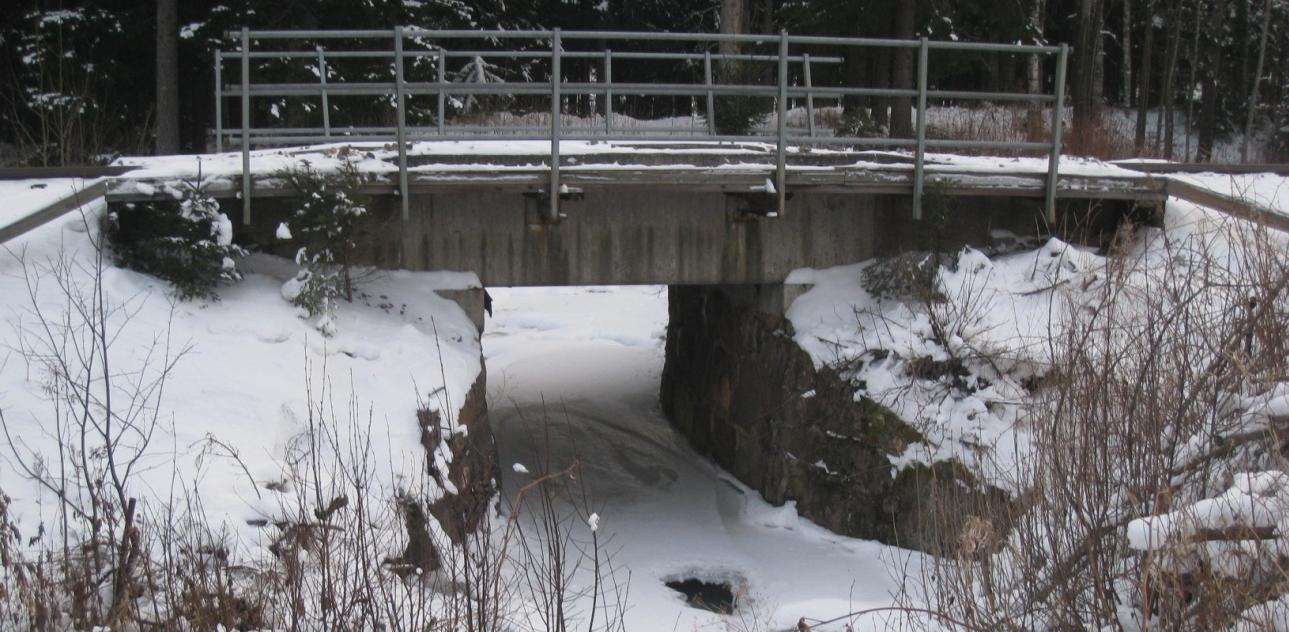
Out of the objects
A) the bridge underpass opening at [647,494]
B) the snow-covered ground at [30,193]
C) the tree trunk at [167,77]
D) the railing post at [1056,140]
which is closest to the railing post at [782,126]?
the railing post at [1056,140]

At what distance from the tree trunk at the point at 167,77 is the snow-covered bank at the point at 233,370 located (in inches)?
349

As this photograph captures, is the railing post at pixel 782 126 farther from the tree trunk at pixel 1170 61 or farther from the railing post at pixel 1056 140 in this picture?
the tree trunk at pixel 1170 61

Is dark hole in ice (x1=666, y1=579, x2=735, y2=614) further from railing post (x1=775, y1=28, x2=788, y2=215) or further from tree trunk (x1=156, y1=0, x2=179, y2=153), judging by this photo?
tree trunk (x1=156, y1=0, x2=179, y2=153)

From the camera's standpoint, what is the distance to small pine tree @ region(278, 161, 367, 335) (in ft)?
31.8

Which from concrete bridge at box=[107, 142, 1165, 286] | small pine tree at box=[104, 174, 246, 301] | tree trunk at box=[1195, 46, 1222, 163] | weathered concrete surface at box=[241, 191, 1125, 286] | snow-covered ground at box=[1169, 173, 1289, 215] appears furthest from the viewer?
tree trunk at box=[1195, 46, 1222, 163]

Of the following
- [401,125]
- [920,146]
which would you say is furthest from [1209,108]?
[401,125]

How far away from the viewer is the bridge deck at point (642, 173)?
393 inches

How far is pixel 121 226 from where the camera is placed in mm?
9906

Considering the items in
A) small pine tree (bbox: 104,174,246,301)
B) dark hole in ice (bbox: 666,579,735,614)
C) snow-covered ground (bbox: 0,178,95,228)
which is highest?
snow-covered ground (bbox: 0,178,95,228)

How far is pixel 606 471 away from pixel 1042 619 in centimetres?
749

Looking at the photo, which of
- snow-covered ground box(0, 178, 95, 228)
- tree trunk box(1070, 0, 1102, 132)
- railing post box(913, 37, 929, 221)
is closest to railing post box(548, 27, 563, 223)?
railing post box(913, 37, 929, 221)

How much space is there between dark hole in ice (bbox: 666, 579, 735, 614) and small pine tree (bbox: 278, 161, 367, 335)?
374 centimetres

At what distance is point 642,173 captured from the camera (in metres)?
10.1

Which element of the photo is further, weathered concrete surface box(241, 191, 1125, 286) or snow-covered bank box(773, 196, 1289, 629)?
weathered concrete surface box(241, 191, 1125, 286)
